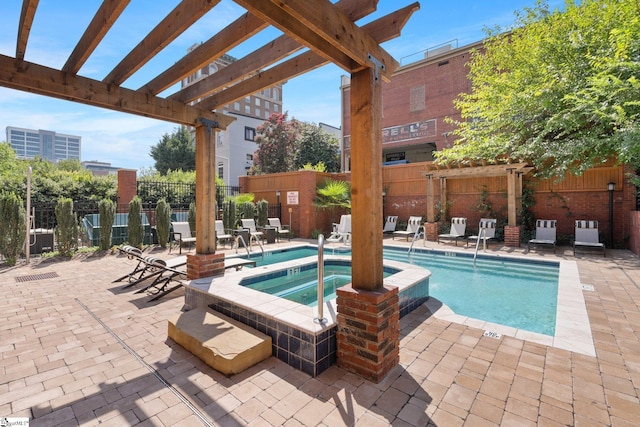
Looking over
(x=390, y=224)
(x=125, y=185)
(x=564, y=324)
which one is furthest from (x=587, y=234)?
(x=125, y=185)

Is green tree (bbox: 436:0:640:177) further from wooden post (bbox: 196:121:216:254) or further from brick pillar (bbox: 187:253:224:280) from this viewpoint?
brick pillar (bbox: 187:253:224:280)

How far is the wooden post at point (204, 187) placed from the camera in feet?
14.6

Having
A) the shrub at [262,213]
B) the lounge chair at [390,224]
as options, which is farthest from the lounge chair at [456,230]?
the shrub at [262,213]

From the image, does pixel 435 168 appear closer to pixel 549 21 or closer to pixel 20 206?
pixel 549 21

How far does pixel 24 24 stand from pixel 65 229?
7051 millimetres

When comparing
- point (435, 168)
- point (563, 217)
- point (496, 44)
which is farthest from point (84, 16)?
point (496, 44)

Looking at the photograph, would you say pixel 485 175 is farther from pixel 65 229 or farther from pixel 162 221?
pixel 65 229

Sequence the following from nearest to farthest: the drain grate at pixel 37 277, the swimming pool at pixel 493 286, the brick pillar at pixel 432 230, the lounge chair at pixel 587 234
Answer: the swimming pool at pixel 493 286 → the drain grate at pixel 37 277 → the lounge chair at pixel 587 234 → the brick pillar at pixel 432 230

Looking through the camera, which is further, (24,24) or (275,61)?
(275,61)

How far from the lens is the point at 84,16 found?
2.83m

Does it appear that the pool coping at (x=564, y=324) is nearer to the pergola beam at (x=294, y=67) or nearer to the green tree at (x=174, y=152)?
the pergola beam at (x=294, y=67)

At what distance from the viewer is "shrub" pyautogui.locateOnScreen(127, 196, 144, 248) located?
8.73 meters

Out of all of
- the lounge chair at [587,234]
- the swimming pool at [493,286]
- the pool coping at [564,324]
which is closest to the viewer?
the pool coping at [564,324]

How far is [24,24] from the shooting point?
7.92ft
